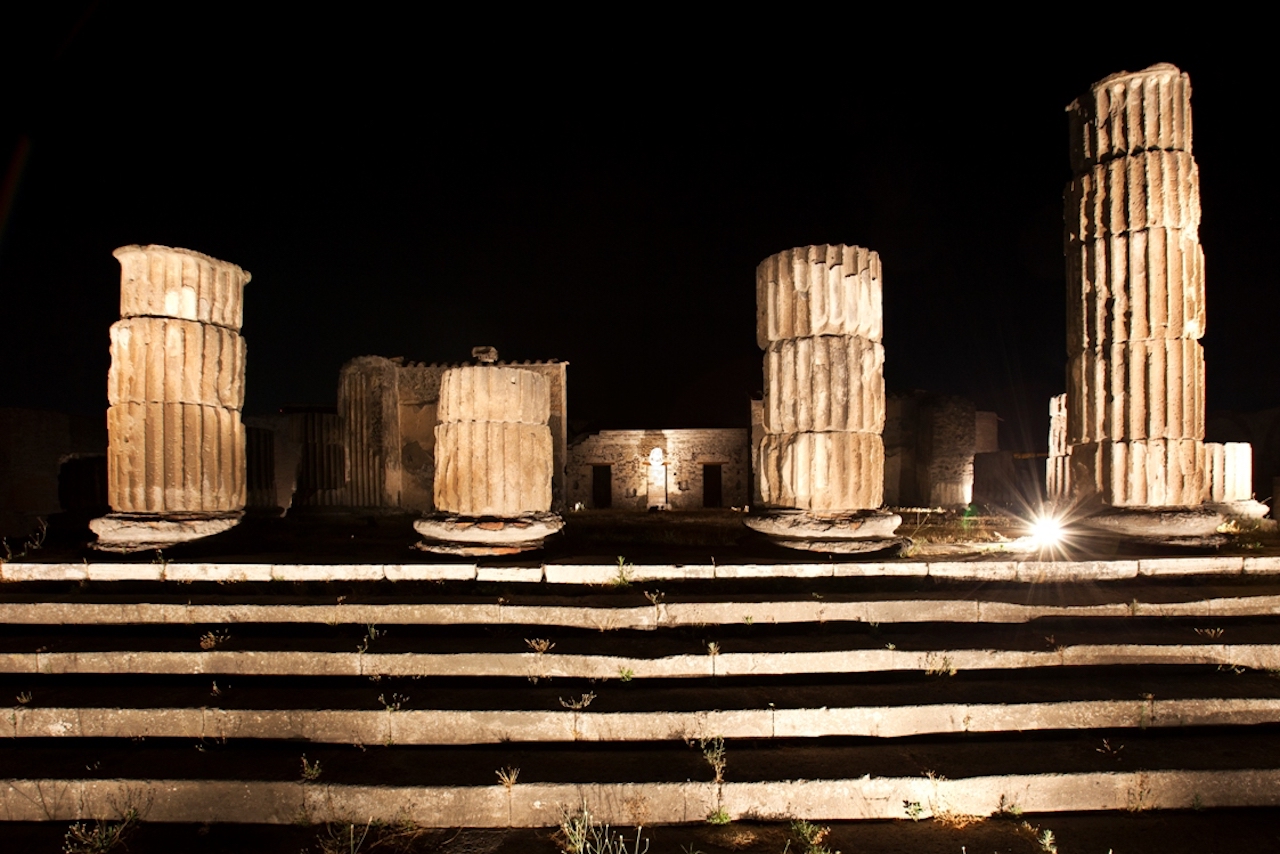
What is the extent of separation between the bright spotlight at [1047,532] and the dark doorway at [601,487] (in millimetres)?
14829

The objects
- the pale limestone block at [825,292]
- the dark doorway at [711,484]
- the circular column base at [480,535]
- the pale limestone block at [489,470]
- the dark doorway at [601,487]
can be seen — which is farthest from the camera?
the dark doorway at [601,487]

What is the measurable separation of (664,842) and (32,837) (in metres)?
3.19

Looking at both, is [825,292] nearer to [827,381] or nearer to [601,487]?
[827,381]

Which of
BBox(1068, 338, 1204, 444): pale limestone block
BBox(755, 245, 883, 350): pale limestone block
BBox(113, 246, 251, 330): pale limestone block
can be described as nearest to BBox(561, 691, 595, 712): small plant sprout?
BBox(755, 245, 883, 350): pale limestone block

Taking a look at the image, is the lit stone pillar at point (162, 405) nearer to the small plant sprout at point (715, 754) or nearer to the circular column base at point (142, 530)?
the circular column base at point (142, 530)

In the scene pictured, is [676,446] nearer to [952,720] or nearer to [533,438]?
[533,438]

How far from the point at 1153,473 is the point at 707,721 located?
600 cm

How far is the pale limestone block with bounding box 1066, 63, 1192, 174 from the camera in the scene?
22.1 feet

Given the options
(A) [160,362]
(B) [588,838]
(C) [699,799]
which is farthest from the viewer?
Result: (A) [160,362]

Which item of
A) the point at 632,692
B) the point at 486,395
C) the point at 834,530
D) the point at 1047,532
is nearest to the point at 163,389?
the point at 486,395

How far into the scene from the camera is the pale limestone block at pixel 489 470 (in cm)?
663

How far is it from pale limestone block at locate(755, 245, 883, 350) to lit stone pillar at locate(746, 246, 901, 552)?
0.01 meters

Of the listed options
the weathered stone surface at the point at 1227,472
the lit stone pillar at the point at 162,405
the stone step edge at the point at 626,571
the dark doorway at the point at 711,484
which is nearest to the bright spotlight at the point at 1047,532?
the stone step edge at the point at 626,571

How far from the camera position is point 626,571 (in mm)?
5320
